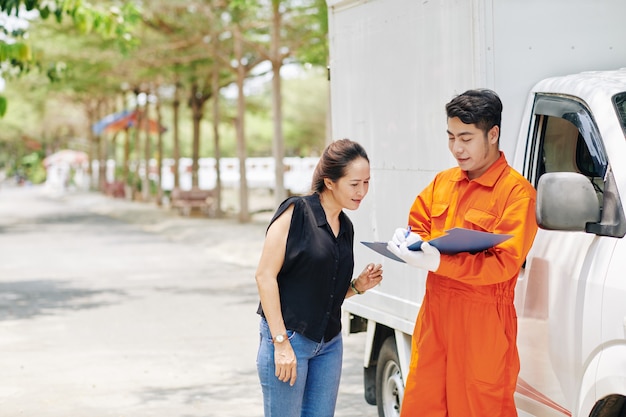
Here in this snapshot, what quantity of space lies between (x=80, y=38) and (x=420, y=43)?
2665 cm

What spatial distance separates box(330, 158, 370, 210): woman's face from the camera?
4613mm

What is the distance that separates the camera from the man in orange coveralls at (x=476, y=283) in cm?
432

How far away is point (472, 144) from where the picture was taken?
14.8 ft

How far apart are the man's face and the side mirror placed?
1.21 ft

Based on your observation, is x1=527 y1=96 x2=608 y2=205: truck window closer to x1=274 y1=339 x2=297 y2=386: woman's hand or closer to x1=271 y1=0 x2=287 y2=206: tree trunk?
x1=274 y1=339 x2=297 y2=386: woman's hand

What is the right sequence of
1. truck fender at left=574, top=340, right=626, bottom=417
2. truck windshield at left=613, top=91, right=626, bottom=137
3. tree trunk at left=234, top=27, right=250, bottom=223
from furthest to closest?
tree trunk at left=234, top=27, right=250, bottom=223
truck windshield at left=613, top=91, right=626, bottom=137
truck fender at left=574, top=340, right=626, bottom=417

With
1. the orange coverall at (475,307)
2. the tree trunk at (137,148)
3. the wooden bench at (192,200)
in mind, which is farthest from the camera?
the tree trunk at (137,148)

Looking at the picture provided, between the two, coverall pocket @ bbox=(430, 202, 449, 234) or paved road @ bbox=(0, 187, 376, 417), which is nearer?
coverall pocket @ bbox=(430, 202, 449, 234)

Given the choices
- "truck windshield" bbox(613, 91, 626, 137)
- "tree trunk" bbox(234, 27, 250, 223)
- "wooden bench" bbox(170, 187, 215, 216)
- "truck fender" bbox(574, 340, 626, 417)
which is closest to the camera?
"truck fender" bbox(574, 340, 626, 417)

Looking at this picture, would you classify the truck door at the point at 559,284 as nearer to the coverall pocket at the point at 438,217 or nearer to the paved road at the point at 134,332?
the coverall pocket at the point at 438,217

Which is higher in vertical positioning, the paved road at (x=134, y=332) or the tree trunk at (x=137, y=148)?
the tree trunk at (x=137, y=148)

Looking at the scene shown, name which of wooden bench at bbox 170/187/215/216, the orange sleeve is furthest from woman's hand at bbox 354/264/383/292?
wooden bench at bbox 170/187/215/216

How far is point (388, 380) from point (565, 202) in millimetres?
2857

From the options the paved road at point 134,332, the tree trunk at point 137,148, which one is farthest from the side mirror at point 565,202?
the tree trunk at point 137,148
